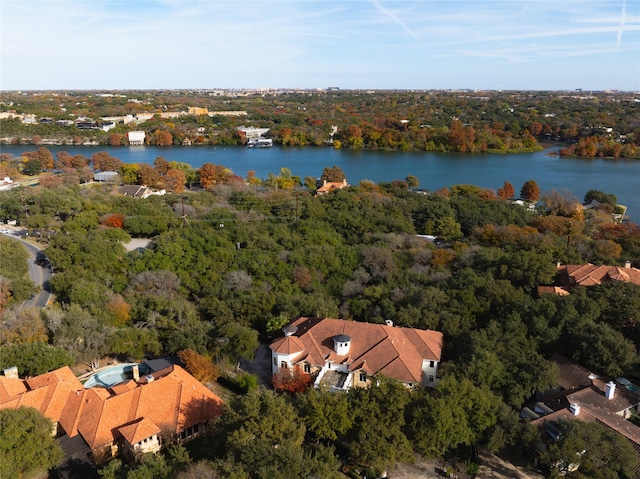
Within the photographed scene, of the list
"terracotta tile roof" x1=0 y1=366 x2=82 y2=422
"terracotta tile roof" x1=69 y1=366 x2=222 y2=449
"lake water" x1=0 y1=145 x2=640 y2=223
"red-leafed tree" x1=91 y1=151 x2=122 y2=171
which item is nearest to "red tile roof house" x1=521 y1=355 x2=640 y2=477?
"terracotta tile roof" x1=69 y1=366 x2=222 y2=449

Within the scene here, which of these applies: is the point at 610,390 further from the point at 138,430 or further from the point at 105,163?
the point at 105,163

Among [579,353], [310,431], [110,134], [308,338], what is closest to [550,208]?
[579,353]

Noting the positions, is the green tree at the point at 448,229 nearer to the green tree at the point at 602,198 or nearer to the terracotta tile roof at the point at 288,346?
the green tree at the point at 602,198

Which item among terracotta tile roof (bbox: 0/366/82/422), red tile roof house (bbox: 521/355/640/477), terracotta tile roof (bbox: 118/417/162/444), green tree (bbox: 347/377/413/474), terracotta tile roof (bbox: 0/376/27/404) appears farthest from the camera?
terracotta tile roof (bbox: 0/376/27/404)

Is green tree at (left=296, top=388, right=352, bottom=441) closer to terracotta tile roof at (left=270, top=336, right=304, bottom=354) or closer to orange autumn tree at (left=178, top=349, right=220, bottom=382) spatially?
terracotta tile roof at (left=270, top=336, right=304, bottom=354)

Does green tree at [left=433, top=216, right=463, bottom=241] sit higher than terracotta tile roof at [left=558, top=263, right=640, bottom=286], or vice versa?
terracotta tile roof at [left=558, top=263, right=640, bottom=286]

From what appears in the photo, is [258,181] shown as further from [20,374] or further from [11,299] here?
[20,374]

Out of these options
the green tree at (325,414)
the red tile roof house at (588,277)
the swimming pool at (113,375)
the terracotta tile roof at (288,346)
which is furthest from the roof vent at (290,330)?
the red tile roof house at (588,277)
